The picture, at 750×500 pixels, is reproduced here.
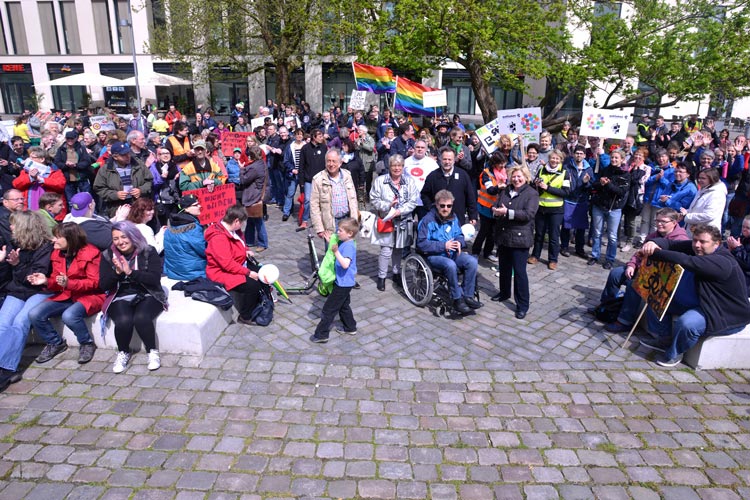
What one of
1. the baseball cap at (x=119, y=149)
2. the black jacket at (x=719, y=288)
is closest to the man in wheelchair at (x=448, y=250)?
the black jacket at (x=719, y=288)

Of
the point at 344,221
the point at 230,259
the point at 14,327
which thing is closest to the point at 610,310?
the point at 344,221

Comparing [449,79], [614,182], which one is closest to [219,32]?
[449,79]

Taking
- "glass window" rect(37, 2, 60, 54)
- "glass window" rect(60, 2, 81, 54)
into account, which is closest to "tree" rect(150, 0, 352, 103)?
"glass window" rect(60, 2, 81, 54)

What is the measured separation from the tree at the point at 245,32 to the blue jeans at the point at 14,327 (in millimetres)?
16764

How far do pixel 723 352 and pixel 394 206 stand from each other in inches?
167

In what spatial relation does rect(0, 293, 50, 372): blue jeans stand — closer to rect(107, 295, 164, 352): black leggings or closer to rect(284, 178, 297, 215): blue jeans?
rect(107, 295, 164, 352): black leggings

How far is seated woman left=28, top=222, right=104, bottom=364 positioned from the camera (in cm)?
541

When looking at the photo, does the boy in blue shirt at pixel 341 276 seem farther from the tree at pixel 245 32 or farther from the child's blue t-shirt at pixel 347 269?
the tree at pixel 245 32

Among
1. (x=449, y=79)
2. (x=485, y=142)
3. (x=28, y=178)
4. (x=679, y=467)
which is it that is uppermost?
(x=449, y=79)

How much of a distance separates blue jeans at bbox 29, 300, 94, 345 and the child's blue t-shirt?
2.71 metres

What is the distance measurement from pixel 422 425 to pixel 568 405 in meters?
1.45

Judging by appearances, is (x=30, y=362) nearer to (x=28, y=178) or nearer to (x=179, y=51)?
(x=28, y=178)

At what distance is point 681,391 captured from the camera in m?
5.17

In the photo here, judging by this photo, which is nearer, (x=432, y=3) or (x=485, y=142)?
(x=485, y=142)
